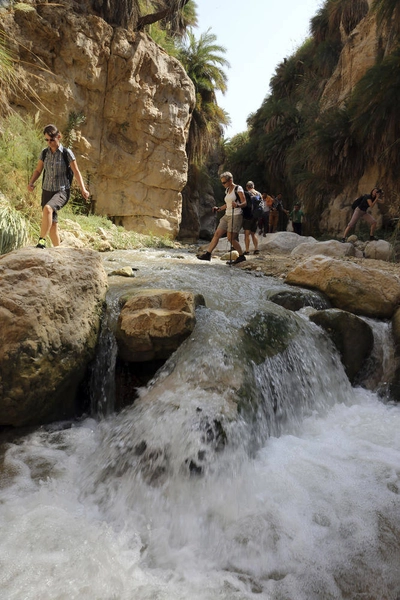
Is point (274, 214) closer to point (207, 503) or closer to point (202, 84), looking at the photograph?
point (202, 84)

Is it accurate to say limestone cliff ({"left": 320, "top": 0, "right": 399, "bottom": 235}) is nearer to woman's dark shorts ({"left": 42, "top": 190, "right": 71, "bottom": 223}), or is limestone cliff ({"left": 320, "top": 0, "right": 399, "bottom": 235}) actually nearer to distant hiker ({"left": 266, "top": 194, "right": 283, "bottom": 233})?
distant hiker ({"left": 266, "top": 194, "right": 283, "bottom": 233})

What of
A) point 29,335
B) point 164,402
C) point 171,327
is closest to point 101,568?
point 164,402

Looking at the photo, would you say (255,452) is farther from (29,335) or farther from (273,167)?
(273,167)

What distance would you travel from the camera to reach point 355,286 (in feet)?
18.1

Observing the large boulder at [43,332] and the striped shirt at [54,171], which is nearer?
the large boulder at [43,332]

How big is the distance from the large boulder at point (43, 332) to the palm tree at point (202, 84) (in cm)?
1396

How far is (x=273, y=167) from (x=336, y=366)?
16.4 meters

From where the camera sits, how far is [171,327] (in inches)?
146

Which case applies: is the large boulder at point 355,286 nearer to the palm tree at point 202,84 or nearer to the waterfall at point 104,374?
the waterfall at point 104,374

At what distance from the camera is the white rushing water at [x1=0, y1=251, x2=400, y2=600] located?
192 cm

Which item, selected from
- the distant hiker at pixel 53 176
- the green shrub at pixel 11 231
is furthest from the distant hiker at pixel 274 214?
the green shrub at pixel 11 231

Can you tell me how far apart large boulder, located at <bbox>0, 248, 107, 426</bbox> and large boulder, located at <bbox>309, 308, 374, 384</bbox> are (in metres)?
2.67

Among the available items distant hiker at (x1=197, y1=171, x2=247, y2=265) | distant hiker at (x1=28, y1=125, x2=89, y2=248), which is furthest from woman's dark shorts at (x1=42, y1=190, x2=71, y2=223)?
distant hiker at (x1=197, y1=171, x2=247, y2=265)

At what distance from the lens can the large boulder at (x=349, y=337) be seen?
465cm
